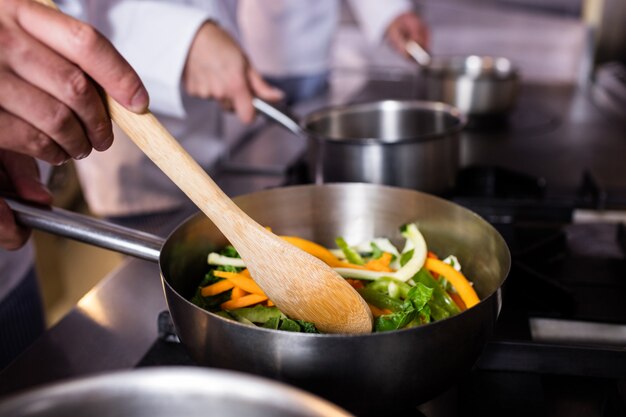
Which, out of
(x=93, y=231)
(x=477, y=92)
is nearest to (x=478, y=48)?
(x=477, y=92)

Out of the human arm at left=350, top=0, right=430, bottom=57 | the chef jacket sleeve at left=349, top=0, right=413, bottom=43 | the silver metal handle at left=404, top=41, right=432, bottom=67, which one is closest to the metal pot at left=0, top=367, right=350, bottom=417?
the silver metal handle at left=404, top=41, right=432, bottom=67

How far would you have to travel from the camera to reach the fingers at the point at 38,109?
0.57 m

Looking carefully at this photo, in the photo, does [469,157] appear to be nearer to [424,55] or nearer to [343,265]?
[424,55]

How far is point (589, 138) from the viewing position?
1383 millimetres

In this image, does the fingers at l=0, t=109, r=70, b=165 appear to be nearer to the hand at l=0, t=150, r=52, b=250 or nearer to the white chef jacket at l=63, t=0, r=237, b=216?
the hand at l=0, t=150, r=52, b=250

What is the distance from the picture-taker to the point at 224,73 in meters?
1.10

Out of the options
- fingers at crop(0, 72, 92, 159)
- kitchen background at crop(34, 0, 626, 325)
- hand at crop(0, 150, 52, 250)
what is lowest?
kitchen background at crop(34, 0, 626, 325)

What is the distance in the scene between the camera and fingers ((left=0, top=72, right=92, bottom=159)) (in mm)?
573

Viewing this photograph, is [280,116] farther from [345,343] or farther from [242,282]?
[345,343]

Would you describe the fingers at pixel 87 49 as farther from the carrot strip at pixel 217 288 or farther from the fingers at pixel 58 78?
the carrot strip at pixel 217 288

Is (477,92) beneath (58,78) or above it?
beneath

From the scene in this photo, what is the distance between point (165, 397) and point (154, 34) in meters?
0.90

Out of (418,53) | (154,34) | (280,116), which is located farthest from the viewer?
(418,53)

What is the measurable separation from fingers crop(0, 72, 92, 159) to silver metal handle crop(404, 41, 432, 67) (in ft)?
3.68
